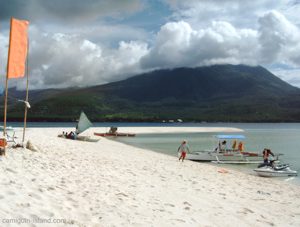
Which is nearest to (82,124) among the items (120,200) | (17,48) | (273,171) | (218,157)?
(218,157)

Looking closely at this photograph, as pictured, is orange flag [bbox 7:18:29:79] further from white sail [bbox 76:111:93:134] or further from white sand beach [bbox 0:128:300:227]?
white sail [bbox 76:111:93:134]

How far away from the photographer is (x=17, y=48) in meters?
15.9

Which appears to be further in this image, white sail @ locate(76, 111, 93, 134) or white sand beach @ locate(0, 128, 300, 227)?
white sail @ locate(76, 111, 93, 134)

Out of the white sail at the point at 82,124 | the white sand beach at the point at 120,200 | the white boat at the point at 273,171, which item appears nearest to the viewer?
the white sand beach at the point at 120,200

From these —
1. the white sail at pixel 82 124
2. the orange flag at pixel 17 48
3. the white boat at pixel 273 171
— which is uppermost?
the orange flag at pixel 17 48

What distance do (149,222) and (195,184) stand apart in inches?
276

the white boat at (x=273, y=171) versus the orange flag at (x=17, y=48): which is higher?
the orange flag at (x=17, y=48)

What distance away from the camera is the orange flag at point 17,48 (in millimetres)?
15562

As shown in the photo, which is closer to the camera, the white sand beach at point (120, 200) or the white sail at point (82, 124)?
the white sand beach at point (120, 200)

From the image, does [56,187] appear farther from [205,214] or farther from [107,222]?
[205,214]

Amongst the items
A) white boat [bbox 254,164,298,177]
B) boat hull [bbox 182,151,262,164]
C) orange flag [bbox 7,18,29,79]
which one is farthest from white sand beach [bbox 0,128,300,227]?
boat hull [bbox 182,151,262,164]

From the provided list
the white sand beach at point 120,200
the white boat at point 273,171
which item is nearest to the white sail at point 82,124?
the white boat at point 273,171

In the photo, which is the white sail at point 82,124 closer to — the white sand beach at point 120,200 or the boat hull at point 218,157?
the boat hull at point 218,157

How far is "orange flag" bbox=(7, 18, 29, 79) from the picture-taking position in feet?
51.1
